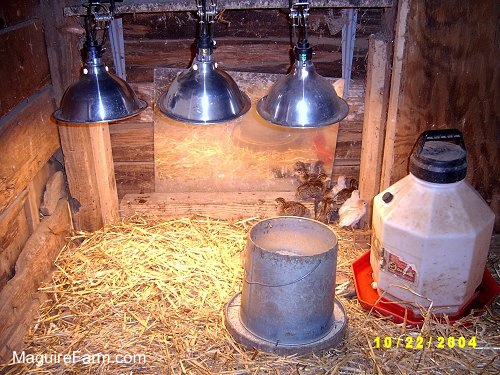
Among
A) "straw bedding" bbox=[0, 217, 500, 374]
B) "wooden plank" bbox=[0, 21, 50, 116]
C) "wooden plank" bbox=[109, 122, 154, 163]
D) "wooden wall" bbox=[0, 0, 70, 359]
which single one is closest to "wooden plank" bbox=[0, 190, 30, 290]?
"wooden wall" bbox=[0, 0, 70, 359]

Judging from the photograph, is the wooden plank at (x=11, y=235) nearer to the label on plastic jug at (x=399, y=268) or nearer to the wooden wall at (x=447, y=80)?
the label on plastic jug at (x=399, y=268)

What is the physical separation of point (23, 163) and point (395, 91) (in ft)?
6.02

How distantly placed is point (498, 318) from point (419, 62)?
1.27 m

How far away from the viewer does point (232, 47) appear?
3074mm

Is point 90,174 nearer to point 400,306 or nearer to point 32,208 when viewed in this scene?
point 32,208

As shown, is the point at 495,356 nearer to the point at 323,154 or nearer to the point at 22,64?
the point at 323,154

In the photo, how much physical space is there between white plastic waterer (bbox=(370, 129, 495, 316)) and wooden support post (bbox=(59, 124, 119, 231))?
64.2 inches

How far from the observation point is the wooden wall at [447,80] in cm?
259

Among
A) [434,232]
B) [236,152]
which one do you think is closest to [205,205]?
[236,152]

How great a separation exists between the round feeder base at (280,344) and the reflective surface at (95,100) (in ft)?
3.56

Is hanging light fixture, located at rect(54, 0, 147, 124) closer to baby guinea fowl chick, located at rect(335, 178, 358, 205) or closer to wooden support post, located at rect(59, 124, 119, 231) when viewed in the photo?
wooden support post, located at rect(59, 124, 119, 231)

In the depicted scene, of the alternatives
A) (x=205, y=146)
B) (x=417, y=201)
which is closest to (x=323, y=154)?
(x=205, y=146)

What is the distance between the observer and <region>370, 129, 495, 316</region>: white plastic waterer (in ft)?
7.91

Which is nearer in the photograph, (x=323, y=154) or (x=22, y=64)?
(x=22, y=64)
